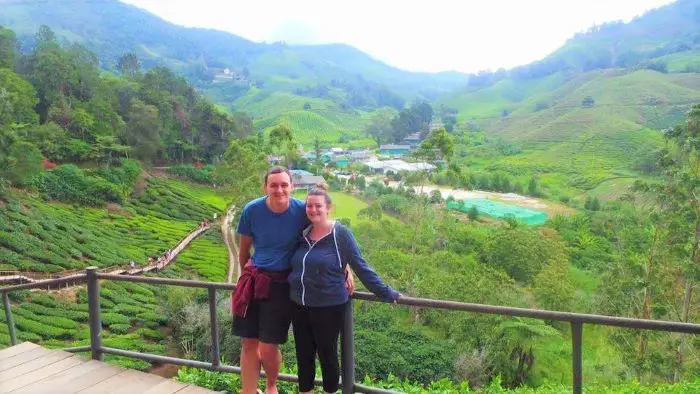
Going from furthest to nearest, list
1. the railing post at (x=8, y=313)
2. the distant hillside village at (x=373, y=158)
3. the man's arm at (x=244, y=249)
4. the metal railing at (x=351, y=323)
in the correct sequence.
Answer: the distant hillside village at (x=373, y=158)
the railing post at (x=8, y=313)
the man's arm at (x=244, y=249)
the metal railing at (x=351, y=323)

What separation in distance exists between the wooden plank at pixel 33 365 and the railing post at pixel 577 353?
319cm

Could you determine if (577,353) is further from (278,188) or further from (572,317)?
(278,188)

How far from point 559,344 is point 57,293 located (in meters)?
18.5

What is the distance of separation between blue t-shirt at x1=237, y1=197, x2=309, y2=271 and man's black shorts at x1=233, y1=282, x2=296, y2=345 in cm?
13

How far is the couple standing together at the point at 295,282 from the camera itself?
8.16 feet

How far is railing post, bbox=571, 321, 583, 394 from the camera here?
7.47 ft

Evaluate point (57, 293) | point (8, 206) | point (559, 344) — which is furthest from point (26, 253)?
point (559, 344)

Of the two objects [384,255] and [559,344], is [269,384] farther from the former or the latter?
[384,255]

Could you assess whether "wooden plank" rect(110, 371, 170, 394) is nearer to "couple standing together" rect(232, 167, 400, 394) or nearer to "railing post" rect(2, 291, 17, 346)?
"couple standing together" rect(232, 167, 400, 394)

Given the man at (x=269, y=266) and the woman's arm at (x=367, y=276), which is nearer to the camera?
the woman's arm at (x=367, y=276)

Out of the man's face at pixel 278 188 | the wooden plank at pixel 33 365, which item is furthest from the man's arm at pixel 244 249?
the wooden plank at pixel 33 365

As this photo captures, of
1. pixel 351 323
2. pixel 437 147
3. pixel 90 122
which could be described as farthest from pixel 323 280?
pixel 90 122

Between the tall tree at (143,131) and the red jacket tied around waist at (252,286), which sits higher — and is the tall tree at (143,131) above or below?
above

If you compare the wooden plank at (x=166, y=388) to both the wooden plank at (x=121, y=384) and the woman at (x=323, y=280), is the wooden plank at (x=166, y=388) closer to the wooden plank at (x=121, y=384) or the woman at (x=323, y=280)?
the wooden plank at (x=121, y=384)
